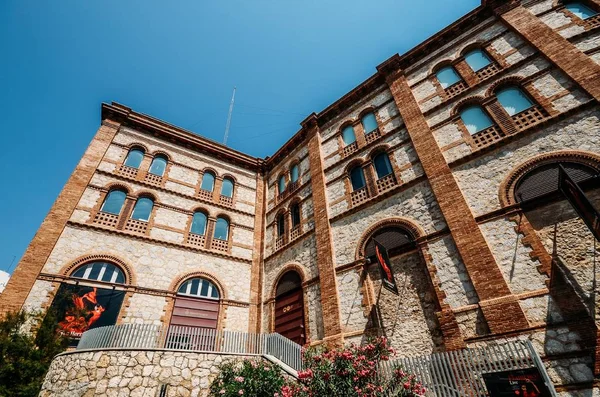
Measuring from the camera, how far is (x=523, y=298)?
7.18 metres

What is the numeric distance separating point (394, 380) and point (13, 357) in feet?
32.6

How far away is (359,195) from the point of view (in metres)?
12.6

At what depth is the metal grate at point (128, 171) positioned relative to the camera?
1458cm

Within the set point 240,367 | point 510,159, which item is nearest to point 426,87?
point 510,159

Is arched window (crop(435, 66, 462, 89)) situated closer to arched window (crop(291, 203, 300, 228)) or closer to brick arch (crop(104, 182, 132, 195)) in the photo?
arched window (crop(291, 203, 300, 228))

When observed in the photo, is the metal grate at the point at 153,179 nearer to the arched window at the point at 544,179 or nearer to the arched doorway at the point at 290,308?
the arched doorway at the point at 290,308

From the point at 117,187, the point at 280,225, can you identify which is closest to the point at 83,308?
the point at 117,187

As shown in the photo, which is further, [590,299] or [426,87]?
[426,87]

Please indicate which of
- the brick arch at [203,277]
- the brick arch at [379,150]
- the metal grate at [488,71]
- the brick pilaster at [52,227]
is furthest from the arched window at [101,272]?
the metal grate at [488,71]

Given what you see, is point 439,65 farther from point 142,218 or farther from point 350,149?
point 142,218

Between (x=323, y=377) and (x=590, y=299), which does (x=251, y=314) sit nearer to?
(x=323, y=377)

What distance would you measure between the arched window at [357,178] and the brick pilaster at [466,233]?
9.01 feet

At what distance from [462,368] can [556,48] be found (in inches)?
431

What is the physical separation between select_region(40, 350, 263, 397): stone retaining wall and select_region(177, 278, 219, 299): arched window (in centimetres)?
551
